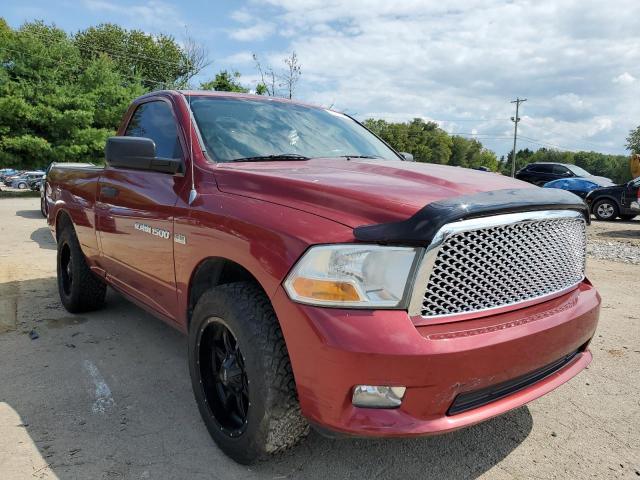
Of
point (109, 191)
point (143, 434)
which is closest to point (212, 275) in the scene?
point (143, 434)

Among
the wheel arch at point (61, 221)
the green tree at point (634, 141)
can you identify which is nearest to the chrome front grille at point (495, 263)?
the wheel arch at point (61, 221)

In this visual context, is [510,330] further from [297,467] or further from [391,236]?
[297,467]

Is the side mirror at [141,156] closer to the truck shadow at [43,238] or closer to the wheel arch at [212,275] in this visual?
the wheel arch at [212,275]

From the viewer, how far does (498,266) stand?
2.05 m

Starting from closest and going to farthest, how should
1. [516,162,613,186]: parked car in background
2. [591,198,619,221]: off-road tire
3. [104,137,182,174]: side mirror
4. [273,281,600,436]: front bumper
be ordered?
[273,281,600,436]: front bumper, [104,137,182,174]: side mirror, [591,198,619,221]: off-road tire, [516,162,613,186]: parked car in background

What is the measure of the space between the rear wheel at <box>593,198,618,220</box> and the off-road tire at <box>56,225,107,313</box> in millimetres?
14001

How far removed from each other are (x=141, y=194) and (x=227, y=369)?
4.62 ft

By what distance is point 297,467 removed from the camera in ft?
7.83

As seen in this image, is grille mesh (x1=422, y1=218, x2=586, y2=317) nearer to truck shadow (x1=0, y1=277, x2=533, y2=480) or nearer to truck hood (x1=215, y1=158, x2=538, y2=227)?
truck hood (x1=215, y1=158, x2=538, y2=227)

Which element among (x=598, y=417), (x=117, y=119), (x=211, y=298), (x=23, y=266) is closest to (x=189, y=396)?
(x=211, y=298)

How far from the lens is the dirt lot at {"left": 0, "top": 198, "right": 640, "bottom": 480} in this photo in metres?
2.38

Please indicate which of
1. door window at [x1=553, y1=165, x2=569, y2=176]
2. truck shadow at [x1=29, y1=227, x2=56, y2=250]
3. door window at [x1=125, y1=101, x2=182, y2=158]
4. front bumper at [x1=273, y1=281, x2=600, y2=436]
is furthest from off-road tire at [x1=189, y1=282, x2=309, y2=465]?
door window at [x1=553, y1=165, x2=569, y2=176]

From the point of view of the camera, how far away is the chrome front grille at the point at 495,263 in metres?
→ 1.92

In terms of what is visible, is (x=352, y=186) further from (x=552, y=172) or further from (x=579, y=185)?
(x=552, y=172)
